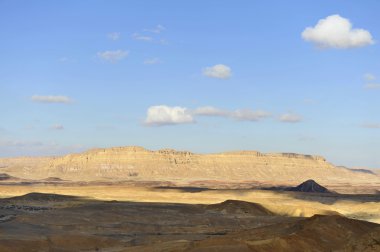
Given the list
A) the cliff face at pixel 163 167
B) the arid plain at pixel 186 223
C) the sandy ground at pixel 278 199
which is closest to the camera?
the arid plain at pixel 186 223

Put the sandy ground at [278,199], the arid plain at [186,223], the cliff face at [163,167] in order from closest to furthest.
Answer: the arid plain at [186,223] → the sandy ground at [278,199] → the cliff face at [163,167]

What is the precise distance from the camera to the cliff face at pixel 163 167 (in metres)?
177

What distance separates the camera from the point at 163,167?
183750 millimetres

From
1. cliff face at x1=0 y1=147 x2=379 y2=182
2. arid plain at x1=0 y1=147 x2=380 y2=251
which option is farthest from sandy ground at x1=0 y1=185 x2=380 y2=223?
cliff face at x1=0 y1=147 x2=379 y2=182

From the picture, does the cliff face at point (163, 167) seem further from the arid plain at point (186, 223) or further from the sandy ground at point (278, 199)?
the sandy ground at point (278, 199)

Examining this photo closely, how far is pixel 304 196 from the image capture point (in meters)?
76.2

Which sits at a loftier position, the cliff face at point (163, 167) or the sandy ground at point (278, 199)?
the cliff face at point (163, 167)

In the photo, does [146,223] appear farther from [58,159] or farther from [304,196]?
[58,159]

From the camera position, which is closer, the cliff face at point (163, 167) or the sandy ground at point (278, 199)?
the sandy ground at point (278, 199)

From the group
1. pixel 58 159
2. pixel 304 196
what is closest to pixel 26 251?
pixel 304 196

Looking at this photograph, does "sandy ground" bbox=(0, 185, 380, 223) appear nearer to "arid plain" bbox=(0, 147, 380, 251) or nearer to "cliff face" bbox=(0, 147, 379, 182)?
"arid plain" bbox=(0, 147, 380, 251)

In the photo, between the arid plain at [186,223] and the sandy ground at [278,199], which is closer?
the arid plain at [186,223]

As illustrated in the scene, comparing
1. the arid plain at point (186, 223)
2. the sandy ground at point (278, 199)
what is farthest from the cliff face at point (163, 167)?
the sandy ground at point (278, 199)

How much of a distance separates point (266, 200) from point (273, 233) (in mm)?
39057
